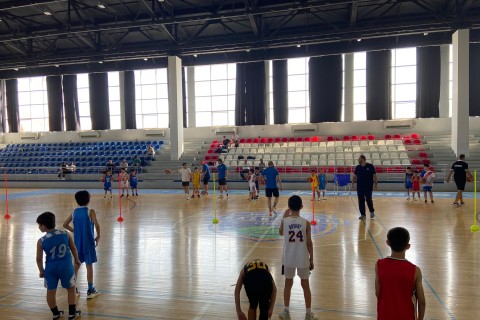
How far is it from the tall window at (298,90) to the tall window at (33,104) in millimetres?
21188

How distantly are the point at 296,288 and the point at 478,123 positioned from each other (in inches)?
903

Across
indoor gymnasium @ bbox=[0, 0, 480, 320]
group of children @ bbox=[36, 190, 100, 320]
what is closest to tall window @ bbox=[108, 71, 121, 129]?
indoor gymnasium @ bbox=[0, 0, 480, 320]

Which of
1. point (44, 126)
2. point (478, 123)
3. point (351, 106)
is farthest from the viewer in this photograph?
point (44, 126)

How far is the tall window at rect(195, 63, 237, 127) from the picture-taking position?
1115 inches

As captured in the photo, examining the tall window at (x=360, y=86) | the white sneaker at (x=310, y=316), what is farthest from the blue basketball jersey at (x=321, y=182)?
the white sneaker at (x=310, y=316)

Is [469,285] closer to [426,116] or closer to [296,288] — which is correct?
[296,288]

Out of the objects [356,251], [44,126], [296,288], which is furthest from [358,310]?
[44,126]

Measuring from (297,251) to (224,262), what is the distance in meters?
→ 2.72

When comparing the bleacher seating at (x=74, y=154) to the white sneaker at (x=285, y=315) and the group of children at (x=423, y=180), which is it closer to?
the group of children at (x=423, y=180)

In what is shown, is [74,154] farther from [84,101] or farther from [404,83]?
[404,83]

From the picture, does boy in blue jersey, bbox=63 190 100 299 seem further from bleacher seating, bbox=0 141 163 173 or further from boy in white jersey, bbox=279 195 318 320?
bleacher seating, bbox=0 141 163 173

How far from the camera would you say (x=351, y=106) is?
25.4 meters

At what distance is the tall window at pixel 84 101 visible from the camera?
30.8 metres

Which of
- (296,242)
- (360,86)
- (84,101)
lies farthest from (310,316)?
(84,101)
